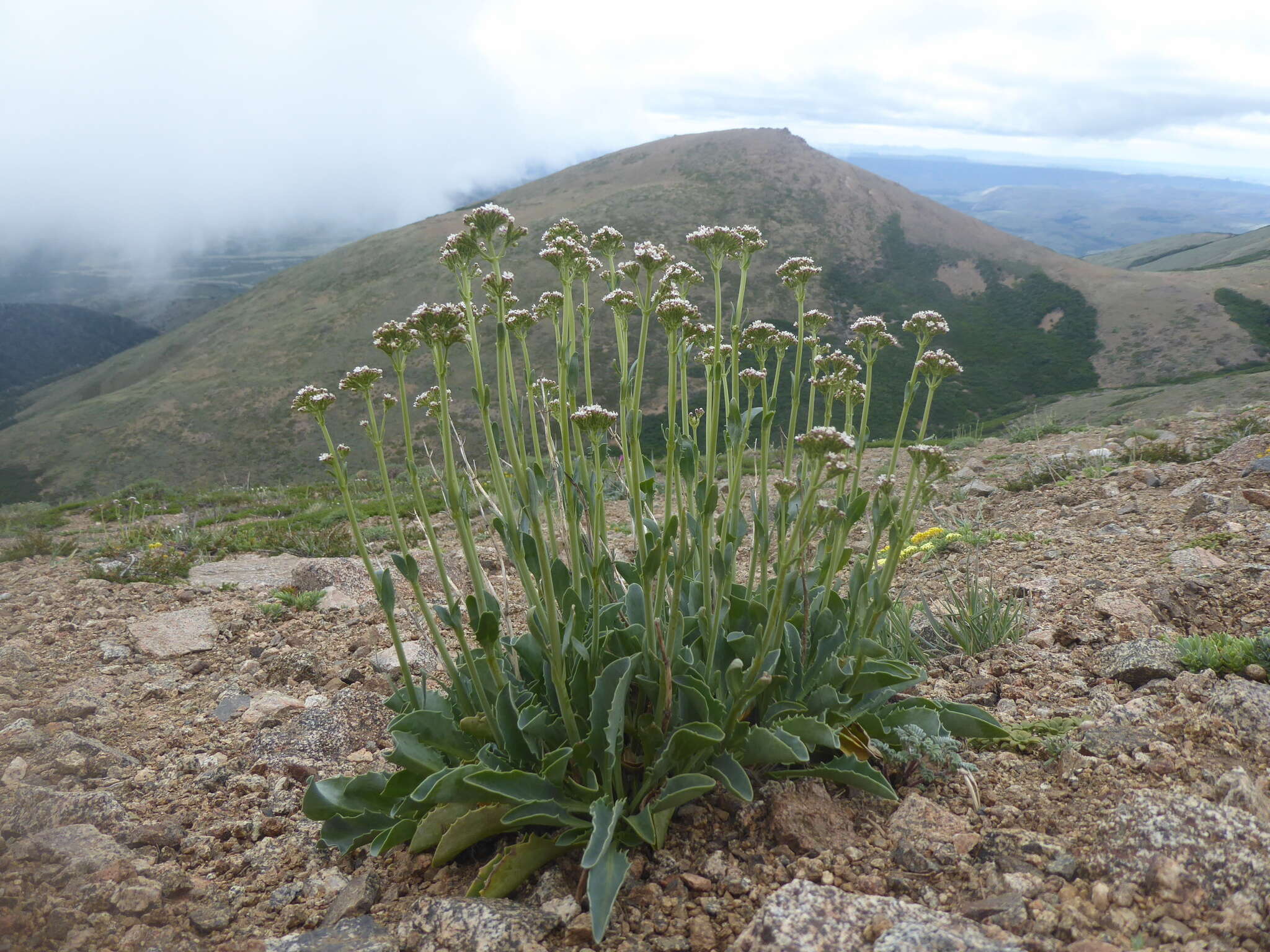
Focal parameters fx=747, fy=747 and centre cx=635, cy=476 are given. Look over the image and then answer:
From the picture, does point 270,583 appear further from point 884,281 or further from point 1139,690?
point 884,281

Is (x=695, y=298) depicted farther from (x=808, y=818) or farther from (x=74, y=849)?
(x=74, y=849)

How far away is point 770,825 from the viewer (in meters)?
2.55

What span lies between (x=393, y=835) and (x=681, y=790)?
0.98 m

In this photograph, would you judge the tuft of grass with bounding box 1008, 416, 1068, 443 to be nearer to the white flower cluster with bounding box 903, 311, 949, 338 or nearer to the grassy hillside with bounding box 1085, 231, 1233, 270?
the white flower cluster with bounding box 903, 311, 949, 338

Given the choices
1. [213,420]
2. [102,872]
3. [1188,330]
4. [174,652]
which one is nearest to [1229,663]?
[102,872]

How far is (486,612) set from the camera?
7.27ft

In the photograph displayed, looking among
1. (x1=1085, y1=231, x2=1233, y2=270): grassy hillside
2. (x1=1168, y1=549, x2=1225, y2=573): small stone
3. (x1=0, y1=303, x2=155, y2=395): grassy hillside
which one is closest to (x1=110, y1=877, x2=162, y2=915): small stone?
(x1=1168, y1=549, x2=1225, y2=573): small stone

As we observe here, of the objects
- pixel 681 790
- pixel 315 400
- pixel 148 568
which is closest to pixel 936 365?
pixel 681 790

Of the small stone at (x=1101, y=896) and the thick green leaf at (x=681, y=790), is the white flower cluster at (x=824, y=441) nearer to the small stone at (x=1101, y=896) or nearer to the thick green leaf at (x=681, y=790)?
the thick green leaf at (x=681, y=790)

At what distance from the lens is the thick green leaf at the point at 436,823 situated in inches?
97.1

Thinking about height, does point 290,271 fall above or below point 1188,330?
above

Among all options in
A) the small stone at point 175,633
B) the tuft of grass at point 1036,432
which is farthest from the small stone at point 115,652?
the tuft of grass at point 1036,432

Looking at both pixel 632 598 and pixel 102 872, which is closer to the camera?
pixel 102 872

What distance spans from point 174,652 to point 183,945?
11.0ft
